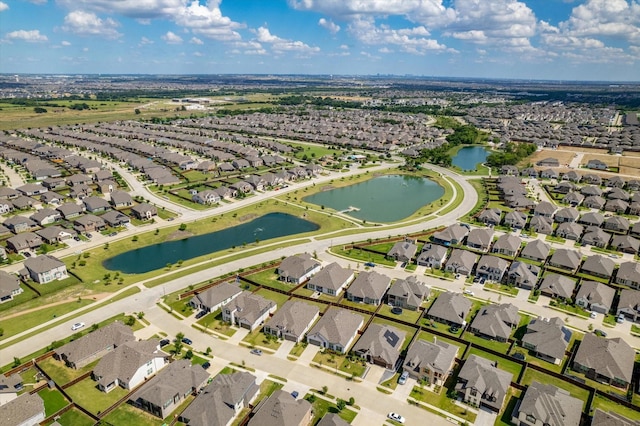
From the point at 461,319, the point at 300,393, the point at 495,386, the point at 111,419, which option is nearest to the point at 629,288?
the point at 461,319

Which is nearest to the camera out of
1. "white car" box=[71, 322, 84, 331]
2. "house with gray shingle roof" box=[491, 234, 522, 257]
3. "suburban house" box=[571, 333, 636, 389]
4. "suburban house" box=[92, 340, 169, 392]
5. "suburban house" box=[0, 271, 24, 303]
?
"suburban house" box=[92, 340, 169, 392]

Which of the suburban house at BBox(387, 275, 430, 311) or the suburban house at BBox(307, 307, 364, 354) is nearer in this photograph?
the suburban house at BBox(307, 307, 364, 354)

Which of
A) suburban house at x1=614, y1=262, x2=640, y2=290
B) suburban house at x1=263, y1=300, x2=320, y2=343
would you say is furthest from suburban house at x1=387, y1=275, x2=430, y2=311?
suburban house at x1=614, y1=262, x2=640, y2=290

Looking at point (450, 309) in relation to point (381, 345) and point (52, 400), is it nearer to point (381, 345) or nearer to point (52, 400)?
point (381, 345)

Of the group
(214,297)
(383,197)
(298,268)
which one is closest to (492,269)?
(298,268)

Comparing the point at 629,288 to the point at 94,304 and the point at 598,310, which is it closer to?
the point at 598,310

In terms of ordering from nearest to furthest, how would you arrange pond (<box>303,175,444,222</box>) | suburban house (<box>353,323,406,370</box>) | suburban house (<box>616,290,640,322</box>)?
suburban house (<box>353,323,406,370</box>) < suburban house (<box>616,290,640,322</box>) < pond (<box>303,175,444,222</box>)

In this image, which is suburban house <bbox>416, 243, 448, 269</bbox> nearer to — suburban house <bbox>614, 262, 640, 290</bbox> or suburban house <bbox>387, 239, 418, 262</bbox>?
suburban house <bbox>387, 239, 418, 262</bbox>
